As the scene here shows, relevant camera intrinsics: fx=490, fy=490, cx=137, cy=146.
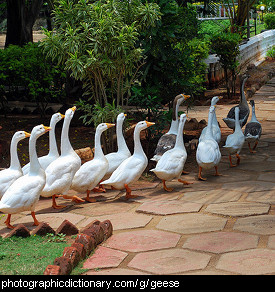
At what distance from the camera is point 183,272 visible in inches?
171

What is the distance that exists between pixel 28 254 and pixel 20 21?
1215 cm

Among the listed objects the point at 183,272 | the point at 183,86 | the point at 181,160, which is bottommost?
the point at 183,272

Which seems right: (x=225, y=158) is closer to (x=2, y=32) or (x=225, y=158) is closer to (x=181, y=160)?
(x=181, y=160)

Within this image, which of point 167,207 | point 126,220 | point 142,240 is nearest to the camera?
point 142,240

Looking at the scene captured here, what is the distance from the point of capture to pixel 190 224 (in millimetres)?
5691

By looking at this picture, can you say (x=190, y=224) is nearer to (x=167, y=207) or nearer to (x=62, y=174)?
(x=167, y=207)

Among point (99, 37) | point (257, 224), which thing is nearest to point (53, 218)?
point (257, 224)

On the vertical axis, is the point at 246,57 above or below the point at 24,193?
above

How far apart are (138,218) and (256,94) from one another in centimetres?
1094

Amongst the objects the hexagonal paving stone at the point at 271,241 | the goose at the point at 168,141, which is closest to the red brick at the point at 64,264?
the hexagonal paving stone at the point at 271,241

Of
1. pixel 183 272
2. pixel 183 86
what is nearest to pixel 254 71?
pixel 183 86

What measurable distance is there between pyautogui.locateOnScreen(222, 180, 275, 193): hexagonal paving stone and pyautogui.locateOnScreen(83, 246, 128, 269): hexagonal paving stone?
272cm
